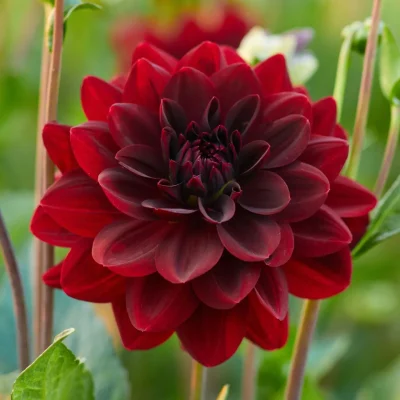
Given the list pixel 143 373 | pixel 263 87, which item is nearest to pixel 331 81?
pixel 143 373

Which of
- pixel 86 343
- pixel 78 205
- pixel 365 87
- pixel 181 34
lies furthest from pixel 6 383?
pixel 181 34

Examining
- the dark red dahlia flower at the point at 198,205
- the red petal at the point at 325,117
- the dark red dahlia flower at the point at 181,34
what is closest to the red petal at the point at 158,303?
the dark red dahlia flower at the point at 198,205

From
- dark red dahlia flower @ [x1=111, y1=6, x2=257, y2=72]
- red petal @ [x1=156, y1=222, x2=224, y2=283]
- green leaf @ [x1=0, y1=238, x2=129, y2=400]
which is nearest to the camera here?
red petal @ [x1=156, y1=222, x2=224, y2=283]

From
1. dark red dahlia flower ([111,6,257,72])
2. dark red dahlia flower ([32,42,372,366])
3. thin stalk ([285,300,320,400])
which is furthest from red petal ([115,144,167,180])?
dark red dahlia flower ([111,6,257,72])

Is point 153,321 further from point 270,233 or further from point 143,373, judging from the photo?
point 143,373

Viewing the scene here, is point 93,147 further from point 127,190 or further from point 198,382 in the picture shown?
point 198,382

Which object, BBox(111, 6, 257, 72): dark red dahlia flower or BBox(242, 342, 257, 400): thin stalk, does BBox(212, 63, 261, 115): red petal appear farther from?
BBox(111, 6, 257, 72): dark red dahlia flower
